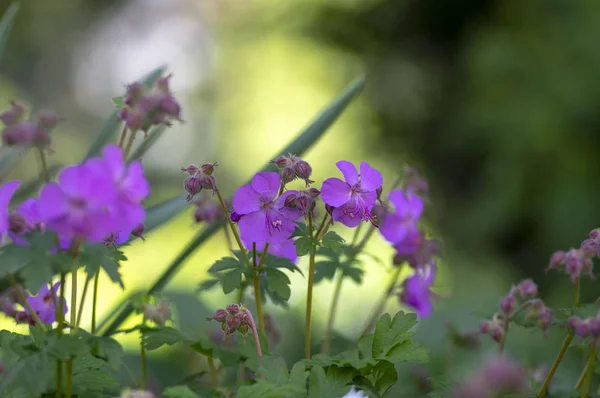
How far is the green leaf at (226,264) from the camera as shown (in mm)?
778

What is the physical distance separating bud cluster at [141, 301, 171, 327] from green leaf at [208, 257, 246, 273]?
8cm

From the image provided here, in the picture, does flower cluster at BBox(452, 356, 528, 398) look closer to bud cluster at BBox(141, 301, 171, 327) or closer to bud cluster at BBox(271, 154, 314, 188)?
bud cluster at BBox(271, 154, 314, 188)

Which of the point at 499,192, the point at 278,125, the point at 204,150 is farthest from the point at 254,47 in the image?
the point at 499,192

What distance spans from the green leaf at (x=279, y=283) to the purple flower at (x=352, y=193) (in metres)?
0.09

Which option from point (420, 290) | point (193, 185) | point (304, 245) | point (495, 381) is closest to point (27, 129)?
point (193, 185)

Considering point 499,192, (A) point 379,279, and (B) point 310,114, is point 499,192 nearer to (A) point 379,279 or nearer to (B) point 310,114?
(A) point 379,279

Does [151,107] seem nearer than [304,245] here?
Yes

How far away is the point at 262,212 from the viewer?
785 millimetres

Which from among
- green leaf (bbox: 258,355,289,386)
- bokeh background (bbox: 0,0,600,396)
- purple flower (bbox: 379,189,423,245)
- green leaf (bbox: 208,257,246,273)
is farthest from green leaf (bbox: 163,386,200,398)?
bokeh background (bbox: 0,0,600,396)

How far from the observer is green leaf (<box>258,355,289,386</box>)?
65 cm

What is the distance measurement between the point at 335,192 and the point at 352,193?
0.02 meters

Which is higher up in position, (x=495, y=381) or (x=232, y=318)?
(x=232, y=318)

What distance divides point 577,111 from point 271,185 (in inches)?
124

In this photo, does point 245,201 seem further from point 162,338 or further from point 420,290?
point 420,290
